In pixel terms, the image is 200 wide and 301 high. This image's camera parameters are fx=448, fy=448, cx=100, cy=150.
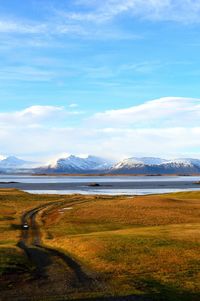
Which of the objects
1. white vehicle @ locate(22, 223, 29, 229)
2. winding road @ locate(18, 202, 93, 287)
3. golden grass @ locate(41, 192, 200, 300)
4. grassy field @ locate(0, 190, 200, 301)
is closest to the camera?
grassy field @ locate(0, 190, 200, 301)

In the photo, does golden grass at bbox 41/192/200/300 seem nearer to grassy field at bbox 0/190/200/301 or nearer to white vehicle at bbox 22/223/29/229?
grassy field at bbox 0/190/200/301

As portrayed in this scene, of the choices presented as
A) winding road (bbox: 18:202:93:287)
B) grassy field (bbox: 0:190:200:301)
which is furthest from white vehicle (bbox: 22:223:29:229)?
winding road (bbox: 18:202:93:287)

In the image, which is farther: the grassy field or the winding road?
the winding road

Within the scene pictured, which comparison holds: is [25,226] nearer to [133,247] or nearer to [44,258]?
[133,247]

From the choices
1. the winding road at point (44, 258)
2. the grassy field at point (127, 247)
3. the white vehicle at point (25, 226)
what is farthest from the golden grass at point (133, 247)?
the white vehicle at point (25, 226)

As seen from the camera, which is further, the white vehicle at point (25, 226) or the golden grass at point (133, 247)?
the white vehicle at point (25, 226)

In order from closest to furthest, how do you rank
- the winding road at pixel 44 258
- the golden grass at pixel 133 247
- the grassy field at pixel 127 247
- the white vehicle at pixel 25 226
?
the grassy field at pixel 127 247
the golden grass at pixel 133 247
the winding road at pixel 44 258
the white vehicle at pixel 25 226

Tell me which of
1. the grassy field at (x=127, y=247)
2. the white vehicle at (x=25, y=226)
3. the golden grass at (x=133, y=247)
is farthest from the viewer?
the white vehicle at (x=25, y=226)

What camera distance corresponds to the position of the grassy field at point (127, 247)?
110ft

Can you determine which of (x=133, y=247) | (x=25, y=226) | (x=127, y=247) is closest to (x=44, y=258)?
(x=127, y=247)

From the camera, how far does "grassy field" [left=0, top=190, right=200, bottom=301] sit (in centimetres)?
3366

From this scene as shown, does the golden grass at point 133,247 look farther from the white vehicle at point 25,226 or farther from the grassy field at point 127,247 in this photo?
the white vehicle at point 25,226

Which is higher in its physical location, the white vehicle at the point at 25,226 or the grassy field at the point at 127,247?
the white vehicle at the point at 25,226

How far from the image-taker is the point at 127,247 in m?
46.9
